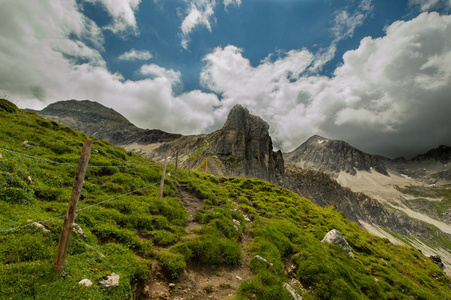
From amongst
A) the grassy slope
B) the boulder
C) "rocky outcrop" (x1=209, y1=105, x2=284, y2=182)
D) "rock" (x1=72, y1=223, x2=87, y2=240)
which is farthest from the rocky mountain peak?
the boulder

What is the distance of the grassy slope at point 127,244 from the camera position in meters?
7.70

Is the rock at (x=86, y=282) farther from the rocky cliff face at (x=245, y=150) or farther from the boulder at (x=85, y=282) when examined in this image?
the rocky cliff face at (x=245, y=150)

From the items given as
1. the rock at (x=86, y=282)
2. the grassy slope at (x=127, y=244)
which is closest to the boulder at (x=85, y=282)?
the rock at (x=86, y=282)

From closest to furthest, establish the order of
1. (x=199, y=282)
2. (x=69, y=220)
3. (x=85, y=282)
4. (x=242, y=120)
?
(x=85, y=282) → (x=69, y=220) → (x=199, y=282) → (x=242, y=120)

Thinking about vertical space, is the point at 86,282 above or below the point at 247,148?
below

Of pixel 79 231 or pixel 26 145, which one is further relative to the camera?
pixel 26 145

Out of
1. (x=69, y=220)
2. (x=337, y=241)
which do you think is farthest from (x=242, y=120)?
(x=69, y=220)

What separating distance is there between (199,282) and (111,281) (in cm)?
479

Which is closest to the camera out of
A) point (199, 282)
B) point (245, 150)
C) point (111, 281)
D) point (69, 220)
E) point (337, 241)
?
point (69, 220)

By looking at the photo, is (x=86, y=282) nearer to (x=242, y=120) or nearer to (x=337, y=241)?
(x=337, y=241)

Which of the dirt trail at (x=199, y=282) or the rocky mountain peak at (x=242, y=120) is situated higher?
the rocky mountain peak at (x=242, y=120)

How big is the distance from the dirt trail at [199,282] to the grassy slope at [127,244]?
47cm

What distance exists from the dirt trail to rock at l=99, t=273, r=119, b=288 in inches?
61.5

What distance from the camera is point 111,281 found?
8.05 m
